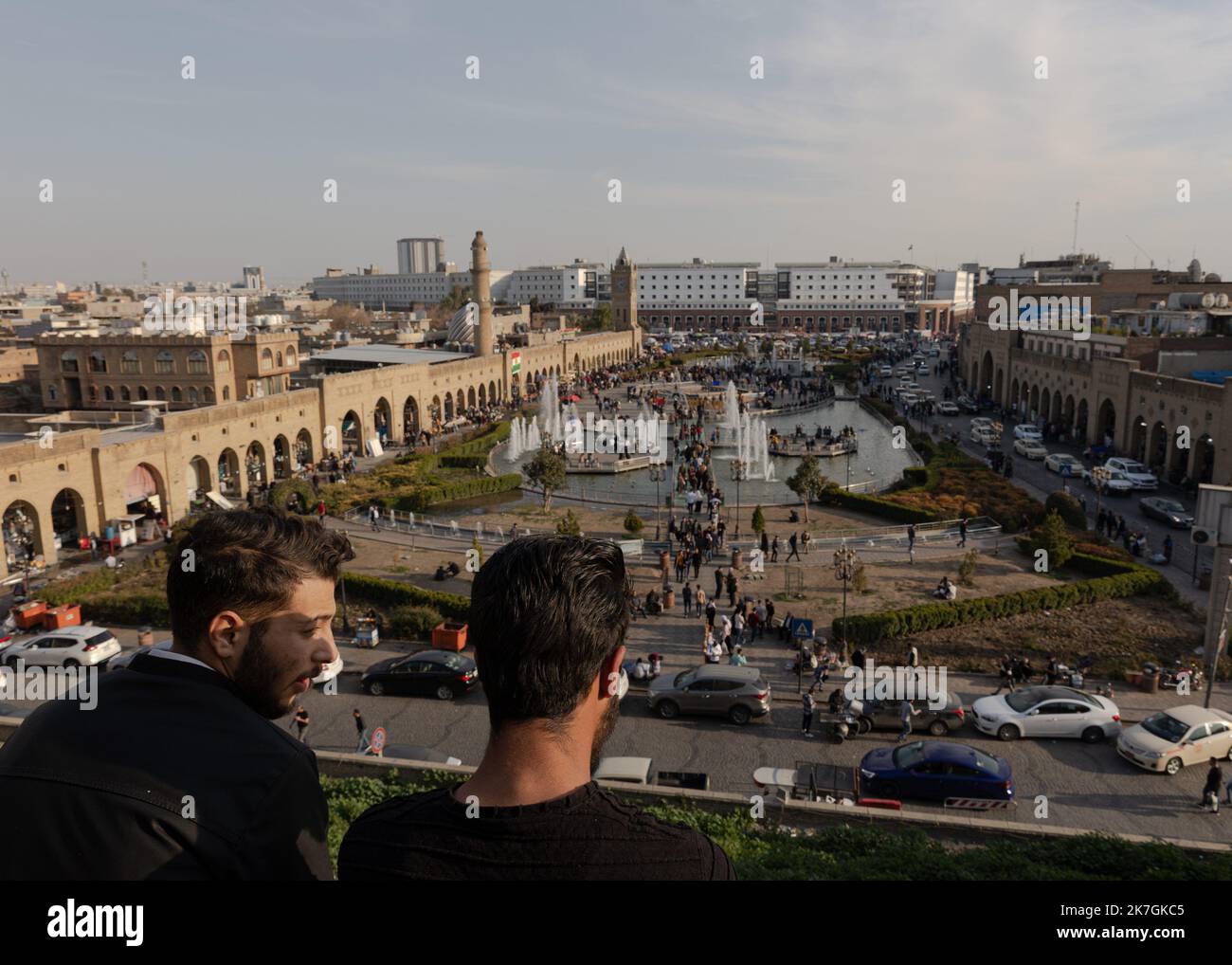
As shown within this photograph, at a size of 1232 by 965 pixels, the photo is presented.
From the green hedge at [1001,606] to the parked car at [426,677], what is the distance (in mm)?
6534

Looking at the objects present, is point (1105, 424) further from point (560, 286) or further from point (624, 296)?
point (560, 286)

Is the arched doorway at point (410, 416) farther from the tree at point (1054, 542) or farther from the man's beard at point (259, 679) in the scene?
the man's beard at point (259, 679)

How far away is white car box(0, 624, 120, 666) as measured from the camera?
14938mm

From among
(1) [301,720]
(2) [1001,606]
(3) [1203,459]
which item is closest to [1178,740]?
(2) [1001,606]

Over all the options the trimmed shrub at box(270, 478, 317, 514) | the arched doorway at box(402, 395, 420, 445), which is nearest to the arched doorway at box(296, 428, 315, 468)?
the arched doorway at box(402, 395, 420, 445)

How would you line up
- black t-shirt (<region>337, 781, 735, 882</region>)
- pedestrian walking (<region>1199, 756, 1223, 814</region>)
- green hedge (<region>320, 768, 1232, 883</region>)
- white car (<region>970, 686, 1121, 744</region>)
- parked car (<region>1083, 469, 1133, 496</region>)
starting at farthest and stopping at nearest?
1. parked car (<region>1083, 469, 1133, 496</region>)
2. white car (<region>970, 686, 1121, 744</region>)
3. pedestrian walking (<region>1199, 756, 1223, 814</region>)
4. green hedge (<region>320, 768, 1232, 883</region>)
5. black t-shirt (<region>337, 781, 735, 882</region>)

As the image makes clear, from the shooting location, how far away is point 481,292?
186 ft

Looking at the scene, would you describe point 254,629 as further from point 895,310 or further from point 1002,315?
point 895,310

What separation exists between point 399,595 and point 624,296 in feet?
257

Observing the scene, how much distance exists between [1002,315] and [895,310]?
6729 centimetres

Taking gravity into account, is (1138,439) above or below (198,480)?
above

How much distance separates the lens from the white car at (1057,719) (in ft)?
40.4

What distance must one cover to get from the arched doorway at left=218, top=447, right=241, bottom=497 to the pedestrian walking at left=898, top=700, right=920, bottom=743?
24104 millimetres

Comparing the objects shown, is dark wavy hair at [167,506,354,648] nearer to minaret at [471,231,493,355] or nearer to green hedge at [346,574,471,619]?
green hedge at [346,574,471,619]
